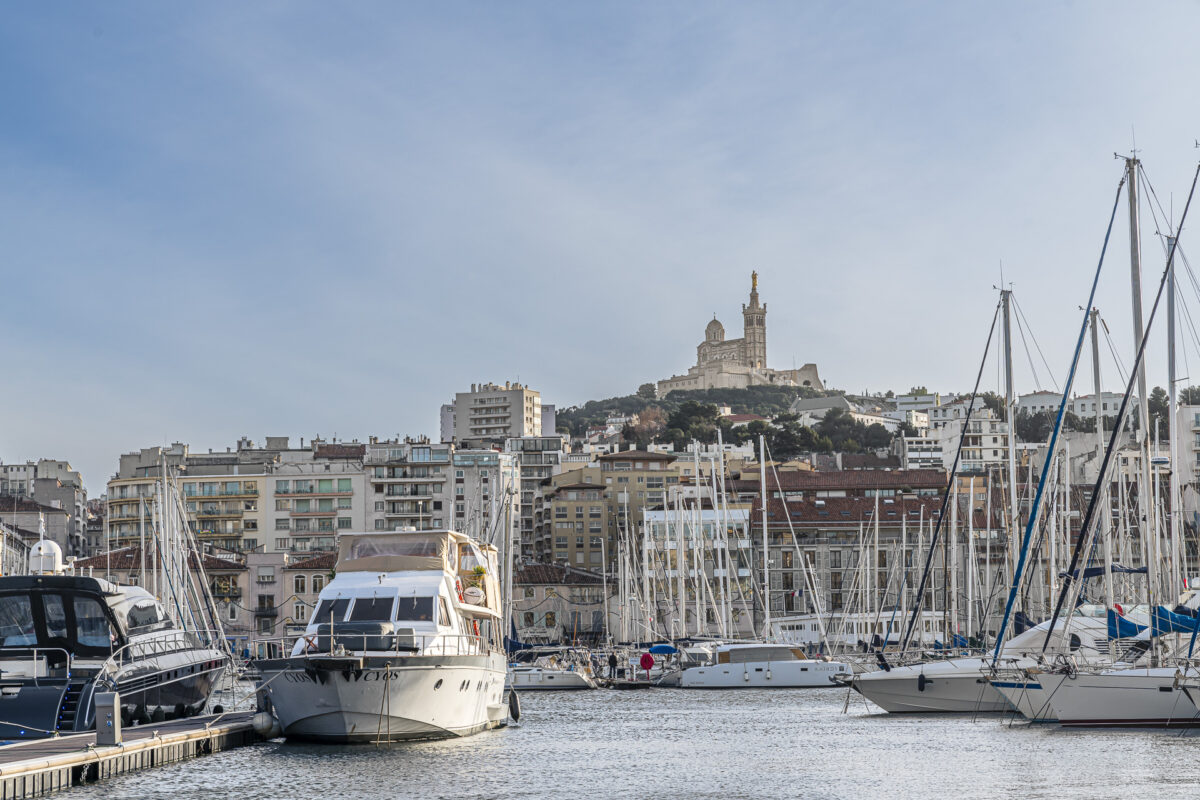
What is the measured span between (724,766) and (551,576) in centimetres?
8732

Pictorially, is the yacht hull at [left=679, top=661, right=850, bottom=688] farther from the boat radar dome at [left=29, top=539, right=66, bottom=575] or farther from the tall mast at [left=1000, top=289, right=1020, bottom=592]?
the boat radar dome at [left=29, top=539, right=66, bottom=575]

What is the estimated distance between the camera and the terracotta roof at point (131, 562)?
11281cm

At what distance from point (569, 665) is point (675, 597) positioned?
34092 mm

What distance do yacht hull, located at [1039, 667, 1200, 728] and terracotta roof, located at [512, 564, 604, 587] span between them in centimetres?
8361

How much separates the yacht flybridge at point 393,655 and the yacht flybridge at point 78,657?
10.3 ft

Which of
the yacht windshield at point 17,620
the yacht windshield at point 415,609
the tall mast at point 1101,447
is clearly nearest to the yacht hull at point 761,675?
the tall mast at point 1101,447

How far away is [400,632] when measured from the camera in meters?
34.4

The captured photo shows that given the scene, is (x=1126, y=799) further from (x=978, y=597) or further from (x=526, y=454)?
(x=526, y=454)

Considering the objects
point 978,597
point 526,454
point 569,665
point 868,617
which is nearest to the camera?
point 569,665

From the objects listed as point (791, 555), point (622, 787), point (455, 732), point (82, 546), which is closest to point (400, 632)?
point (455, 732)

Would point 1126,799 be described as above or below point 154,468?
below

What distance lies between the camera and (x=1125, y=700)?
123 ft

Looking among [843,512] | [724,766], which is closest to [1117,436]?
[724,766]

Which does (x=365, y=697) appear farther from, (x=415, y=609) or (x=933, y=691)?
(x=933, y=691)
